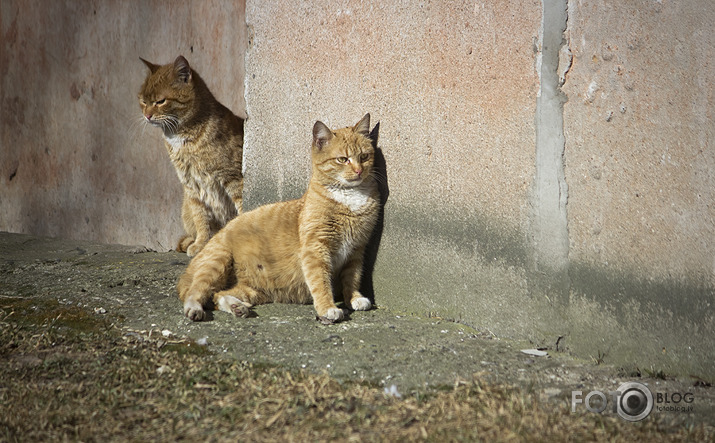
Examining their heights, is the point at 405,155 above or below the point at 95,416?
above

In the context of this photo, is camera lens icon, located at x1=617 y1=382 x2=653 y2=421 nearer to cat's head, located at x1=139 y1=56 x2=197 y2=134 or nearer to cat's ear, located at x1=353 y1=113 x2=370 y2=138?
Answer: cat's ear, located at x1=353 y1=113 x2=370 y2=138

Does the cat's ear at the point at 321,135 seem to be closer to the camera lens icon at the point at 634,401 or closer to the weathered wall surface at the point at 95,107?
the weathered wall surface at the point at 95,107

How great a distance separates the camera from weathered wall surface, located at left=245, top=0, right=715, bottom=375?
2738mm

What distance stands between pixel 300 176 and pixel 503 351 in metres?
1.90

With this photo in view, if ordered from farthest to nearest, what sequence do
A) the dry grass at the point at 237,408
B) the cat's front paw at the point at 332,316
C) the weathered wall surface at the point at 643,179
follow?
the cat's front paw at the point at 332,316
the weathered wall surface at the point at 643,179
the dry grass at the point at 237,408

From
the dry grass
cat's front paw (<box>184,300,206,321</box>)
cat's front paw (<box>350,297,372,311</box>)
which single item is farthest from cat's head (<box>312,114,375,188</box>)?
the dry grass

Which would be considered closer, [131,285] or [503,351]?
[503,351]

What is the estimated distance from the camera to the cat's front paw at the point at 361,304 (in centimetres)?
391

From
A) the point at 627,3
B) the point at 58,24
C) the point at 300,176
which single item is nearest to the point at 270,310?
the point at 300,176

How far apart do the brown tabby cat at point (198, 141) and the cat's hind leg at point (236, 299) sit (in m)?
1.33

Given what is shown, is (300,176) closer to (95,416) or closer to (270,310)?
(270,310)

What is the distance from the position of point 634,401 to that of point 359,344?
4.25ft

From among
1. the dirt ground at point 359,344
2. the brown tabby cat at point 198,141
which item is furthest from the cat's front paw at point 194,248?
the dirt ground at point 359,344

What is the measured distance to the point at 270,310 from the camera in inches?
156
